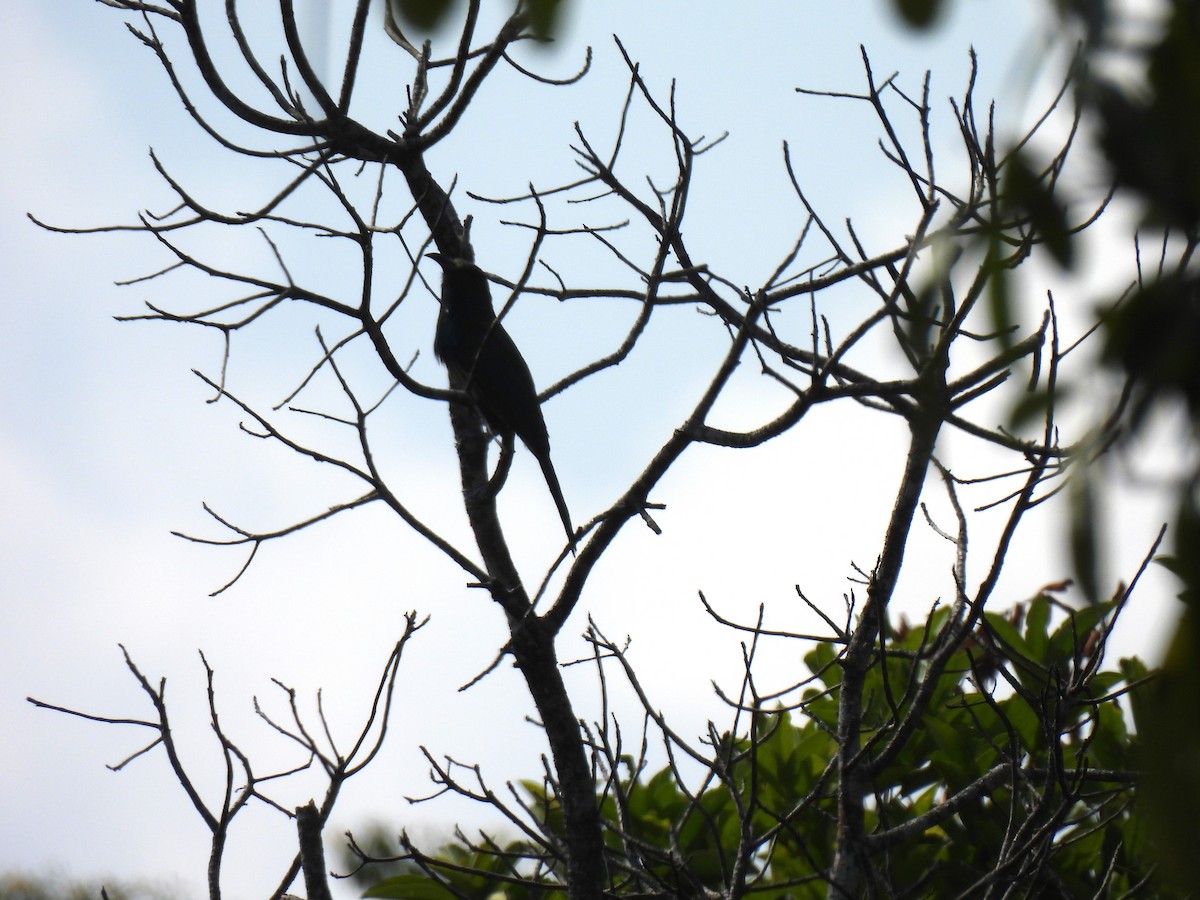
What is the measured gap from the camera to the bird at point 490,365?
19.7 feet

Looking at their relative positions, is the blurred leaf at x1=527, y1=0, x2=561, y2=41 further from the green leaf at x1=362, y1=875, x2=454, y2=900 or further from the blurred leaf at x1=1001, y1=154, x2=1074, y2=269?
the green leaf at x1=362, y1=875, x2=454, y2=900

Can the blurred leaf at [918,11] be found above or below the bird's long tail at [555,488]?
below

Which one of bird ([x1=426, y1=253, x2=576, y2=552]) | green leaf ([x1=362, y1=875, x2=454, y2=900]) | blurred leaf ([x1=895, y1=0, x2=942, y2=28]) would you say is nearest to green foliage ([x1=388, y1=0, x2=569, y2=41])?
blurred leaf ([x1=895, y1=0, x2=942, y2=28])

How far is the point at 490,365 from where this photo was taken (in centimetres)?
632

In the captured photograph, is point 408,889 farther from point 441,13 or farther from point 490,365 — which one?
point 441,13

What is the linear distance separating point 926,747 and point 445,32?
183 inches

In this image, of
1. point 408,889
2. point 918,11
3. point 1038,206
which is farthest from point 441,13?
point 408,889

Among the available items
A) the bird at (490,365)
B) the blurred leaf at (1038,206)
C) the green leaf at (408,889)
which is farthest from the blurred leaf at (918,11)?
the bird at (490,365)

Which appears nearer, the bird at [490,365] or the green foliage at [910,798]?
the green foliage at [910,798]

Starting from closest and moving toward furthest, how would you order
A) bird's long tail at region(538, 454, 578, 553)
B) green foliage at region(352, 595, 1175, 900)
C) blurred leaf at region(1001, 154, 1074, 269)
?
blurred leaf at region(1001, 154, 1074, 269)
green foliage at region(352, 595, 1175, 900)
bird's long tail at region(538, 454, 578, 553)

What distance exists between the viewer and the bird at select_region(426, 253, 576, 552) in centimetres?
602

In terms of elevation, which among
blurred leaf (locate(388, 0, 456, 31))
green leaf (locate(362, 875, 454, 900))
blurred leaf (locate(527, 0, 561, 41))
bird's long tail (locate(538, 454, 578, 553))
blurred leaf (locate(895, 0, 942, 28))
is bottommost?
green leaf (locate(362, 875, 454, 900))

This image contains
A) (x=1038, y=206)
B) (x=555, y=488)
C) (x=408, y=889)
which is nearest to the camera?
(x=1038, y=206)

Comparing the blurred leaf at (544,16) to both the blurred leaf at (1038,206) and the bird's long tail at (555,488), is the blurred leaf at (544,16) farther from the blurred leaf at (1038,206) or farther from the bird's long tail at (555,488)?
the bird's long tail at (555,488)
